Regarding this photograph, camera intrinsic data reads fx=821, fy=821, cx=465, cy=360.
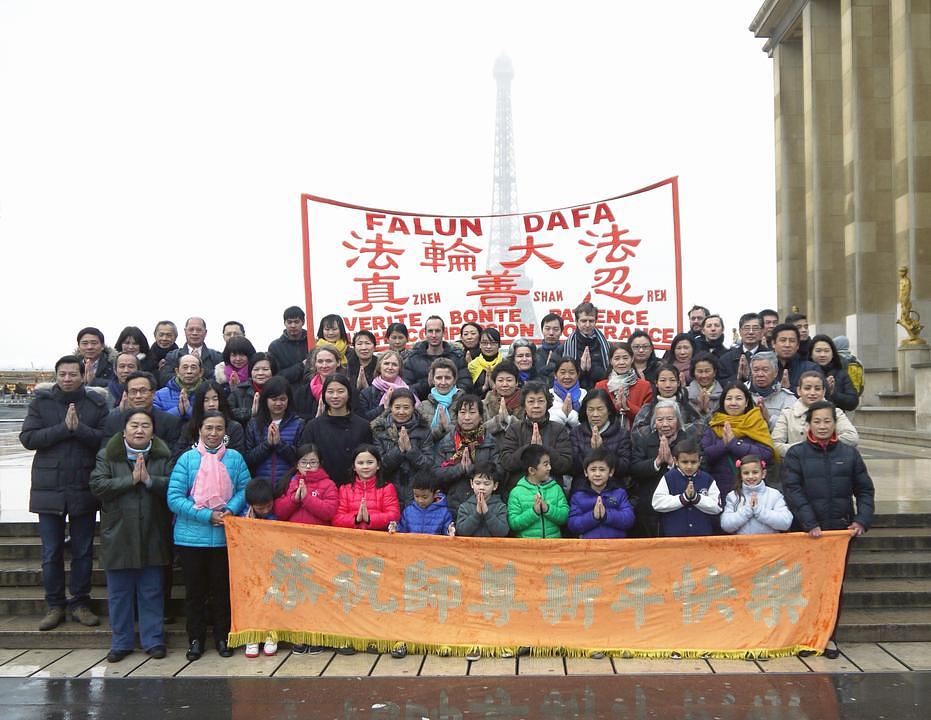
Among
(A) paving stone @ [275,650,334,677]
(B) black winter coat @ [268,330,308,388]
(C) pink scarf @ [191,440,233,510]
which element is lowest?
(A) paving stone @ [275,650,334,677]

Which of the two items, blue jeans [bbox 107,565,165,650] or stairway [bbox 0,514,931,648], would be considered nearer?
blue jeans [bbox 107,565,165,650]

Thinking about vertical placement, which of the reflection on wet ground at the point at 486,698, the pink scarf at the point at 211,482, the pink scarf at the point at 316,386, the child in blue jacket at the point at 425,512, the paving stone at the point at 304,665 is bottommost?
the paving stone at the point at 304,665

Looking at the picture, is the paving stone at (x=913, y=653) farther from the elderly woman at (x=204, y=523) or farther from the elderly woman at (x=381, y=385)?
the elderly woman at (x=381, y=385)

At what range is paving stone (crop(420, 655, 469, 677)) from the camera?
523 centimetres

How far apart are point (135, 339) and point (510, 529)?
3950mm

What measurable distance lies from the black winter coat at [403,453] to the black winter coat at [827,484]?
2.57 metres

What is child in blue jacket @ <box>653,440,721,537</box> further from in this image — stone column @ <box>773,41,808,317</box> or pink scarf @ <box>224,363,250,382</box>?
stone column @ <box>773,41,808,317</box>

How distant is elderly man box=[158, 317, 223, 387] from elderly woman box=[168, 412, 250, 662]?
1.79 metres

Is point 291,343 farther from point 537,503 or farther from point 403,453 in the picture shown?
point 537,503

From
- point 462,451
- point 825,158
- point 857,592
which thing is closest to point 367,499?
point 462,451

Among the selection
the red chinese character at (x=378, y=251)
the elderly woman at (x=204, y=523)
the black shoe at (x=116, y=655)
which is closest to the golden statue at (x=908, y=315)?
the red chinese character at (x=378, y=251)

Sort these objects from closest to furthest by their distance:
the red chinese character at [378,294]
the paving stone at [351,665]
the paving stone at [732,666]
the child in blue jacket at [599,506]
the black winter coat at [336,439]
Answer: the paving stone at [732,666]
the paving stone at [351,665]
the child in blue jacket at [599,506]
the black winter coat at [336,439]
the red chinese character at [378,294]

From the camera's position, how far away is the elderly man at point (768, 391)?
21.5ft

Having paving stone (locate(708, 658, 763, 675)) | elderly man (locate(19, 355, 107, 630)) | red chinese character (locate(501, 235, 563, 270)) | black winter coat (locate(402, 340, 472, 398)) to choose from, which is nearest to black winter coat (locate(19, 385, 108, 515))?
elderly man (locate(19, 355, 107, 630))
